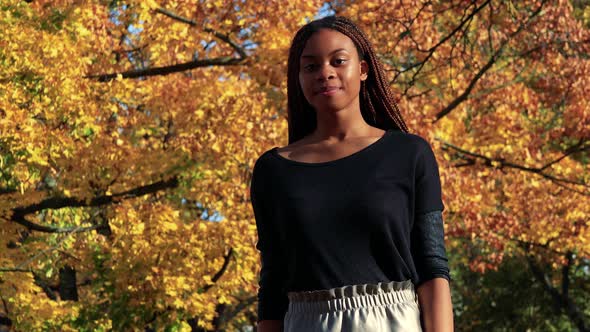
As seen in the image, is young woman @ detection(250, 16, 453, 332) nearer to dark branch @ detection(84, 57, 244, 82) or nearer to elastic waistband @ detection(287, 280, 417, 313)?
elastic waistband @ detection(287, 280, 417, 313)

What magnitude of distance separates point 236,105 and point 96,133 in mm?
2105

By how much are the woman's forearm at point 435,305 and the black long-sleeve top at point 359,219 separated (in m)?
0.03

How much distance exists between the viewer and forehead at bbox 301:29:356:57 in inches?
129

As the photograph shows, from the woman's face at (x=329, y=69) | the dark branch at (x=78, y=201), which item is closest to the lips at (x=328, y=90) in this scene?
the woman's face at (x=329, y=69)

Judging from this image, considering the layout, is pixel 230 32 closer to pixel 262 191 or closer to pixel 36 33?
pixel 36 33

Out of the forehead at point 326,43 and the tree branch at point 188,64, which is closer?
the forehead at point 326,43

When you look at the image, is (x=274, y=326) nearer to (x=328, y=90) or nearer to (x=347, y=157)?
(x=347, y=157)

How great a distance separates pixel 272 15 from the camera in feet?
48.6

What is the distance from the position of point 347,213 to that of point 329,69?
48 cm

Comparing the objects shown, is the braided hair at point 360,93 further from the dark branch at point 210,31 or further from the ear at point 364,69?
the dark branch at point 210,31

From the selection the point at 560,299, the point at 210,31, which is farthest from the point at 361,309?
the point at 560,299

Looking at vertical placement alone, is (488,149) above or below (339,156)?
above

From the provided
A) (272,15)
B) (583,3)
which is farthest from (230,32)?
(583,3)

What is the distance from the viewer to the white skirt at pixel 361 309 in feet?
10.2
